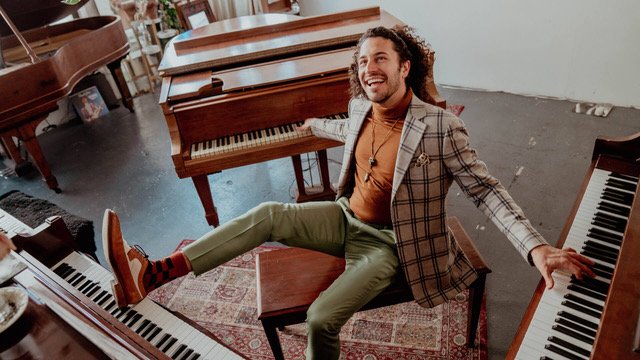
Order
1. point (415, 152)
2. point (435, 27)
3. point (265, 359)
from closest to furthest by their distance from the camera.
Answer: point (415, 152), point (265, 359), point (435, 27)

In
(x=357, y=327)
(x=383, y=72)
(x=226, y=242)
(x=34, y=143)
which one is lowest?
(x=357, y=327)

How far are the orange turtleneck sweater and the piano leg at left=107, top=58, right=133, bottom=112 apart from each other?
378 centimetres

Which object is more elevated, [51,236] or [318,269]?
[51,236]

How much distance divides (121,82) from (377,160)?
405 centimetres

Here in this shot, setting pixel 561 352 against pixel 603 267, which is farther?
pixel 603 267

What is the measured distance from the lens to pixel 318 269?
1930mm

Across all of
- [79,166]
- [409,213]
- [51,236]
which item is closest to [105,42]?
[79,166]

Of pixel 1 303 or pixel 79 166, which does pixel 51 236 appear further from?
pixel 79 166

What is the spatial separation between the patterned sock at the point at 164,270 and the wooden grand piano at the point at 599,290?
1222 millimetres

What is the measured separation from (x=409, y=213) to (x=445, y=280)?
33cm

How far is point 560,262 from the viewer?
140cm

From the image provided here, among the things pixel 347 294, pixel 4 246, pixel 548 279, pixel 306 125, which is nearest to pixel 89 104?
pixel 306 125

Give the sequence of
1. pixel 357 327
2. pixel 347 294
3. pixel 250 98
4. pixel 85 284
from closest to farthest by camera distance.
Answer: pixel 347 294
pixel 85 284
pixel 357 327
pixel 250 98

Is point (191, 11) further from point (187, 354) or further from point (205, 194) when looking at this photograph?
point (187, 354)
